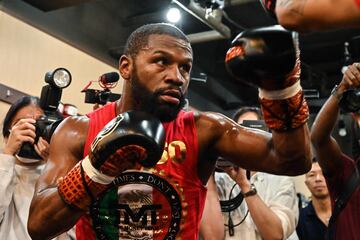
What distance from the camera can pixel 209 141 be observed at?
166 centimetres

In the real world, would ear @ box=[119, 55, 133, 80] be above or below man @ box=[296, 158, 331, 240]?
above

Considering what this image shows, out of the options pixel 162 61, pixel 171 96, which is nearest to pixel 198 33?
pixel 162 61

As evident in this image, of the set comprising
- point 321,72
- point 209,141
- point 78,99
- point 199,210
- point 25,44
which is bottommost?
point 199,210

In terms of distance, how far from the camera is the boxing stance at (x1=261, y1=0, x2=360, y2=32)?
98cm

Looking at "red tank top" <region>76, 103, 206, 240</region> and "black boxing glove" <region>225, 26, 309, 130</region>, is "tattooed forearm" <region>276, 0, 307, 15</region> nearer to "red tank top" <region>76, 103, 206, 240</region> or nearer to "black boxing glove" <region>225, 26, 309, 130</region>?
"black boxing glove" <region>225, 26, 309, 130</region>

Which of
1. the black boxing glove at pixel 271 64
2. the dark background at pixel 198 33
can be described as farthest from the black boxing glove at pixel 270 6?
the dark background at pixel 198 33

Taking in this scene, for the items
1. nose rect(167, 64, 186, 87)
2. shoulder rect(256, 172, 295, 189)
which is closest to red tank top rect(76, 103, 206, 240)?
nose rect(167, 64, 186, 87)

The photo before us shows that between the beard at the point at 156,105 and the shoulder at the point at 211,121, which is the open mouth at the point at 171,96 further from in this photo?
the shoulder at the point at 211,121

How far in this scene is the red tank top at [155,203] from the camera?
5.18 feet

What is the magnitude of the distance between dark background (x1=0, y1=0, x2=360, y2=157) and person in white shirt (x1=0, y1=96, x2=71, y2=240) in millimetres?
993

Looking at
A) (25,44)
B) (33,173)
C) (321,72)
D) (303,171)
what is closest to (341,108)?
(303,171)

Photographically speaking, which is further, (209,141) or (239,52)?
(209,141)

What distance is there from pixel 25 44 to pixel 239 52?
2678 mm

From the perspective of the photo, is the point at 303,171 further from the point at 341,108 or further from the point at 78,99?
the point at 78,99
